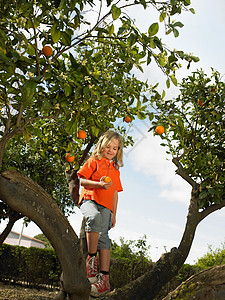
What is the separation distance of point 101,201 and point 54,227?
2.50 ft

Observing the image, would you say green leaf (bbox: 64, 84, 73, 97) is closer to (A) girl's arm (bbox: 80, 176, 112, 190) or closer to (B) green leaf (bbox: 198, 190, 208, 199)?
(A) girl's arm (bbox: 80, 176, 112, 190)

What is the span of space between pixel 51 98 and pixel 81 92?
0.41 meters

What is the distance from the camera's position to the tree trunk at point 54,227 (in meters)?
2.38

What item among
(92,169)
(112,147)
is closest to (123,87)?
(112,147)

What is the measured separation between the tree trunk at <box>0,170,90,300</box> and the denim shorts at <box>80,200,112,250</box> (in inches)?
17.1

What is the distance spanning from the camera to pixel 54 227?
2438mm

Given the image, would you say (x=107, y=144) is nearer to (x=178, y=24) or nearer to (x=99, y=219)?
(x=99, y=219)

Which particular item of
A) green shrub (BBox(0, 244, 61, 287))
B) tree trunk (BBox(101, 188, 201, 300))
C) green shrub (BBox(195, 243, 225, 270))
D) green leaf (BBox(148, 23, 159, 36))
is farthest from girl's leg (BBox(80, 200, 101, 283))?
green shrub (BBox(195, 243, 225, 270))

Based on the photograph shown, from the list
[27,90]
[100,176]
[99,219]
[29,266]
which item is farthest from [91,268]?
[29,266]

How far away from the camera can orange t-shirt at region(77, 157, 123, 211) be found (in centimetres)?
311

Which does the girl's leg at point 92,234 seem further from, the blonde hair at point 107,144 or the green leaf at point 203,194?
the green leaf at point 203,194

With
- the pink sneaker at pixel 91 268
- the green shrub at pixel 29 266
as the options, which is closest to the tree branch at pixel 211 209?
the pink sneaker at pixel 91 268

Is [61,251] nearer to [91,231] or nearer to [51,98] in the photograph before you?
[91,231]

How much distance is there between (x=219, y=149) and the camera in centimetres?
542
